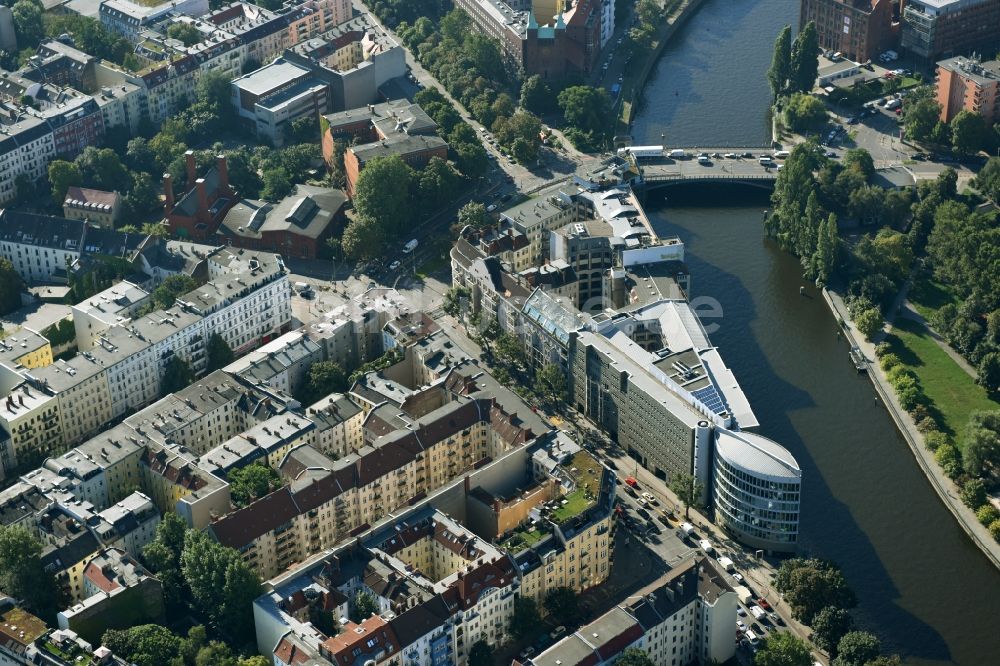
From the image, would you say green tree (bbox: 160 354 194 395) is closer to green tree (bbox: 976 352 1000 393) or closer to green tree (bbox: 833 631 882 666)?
green tree (bbox: 833 631 882 666)

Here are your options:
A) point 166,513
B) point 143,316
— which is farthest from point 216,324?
point 166,513

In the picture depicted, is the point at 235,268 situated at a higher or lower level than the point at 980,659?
higher

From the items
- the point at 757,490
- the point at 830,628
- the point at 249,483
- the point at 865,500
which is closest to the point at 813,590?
the point at 830,628

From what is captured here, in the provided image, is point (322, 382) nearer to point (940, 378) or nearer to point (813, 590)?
point (813, 590)

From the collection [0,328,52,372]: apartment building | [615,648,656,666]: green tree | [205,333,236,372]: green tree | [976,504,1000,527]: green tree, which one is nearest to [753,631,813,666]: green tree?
[615,648,656,666]: green tree

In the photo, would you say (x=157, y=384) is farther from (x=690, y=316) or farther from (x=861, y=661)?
(x=861, y=661)

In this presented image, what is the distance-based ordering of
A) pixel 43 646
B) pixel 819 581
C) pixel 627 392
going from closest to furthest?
pixel 43 646 < pixel 819 581 < pixel 627 392

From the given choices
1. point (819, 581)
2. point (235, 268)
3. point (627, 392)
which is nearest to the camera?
point (819, 581)
